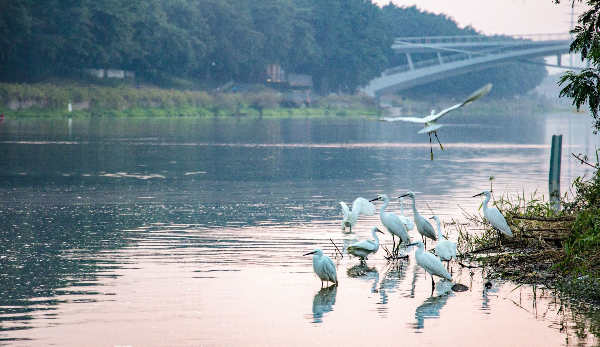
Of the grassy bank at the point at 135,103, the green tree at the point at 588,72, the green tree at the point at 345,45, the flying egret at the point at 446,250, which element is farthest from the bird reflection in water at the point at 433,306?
the green tree at the point at 345,45

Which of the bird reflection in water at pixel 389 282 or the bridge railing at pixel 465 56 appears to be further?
the bridge railing at pixel 465 56

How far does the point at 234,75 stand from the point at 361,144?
55.2 m

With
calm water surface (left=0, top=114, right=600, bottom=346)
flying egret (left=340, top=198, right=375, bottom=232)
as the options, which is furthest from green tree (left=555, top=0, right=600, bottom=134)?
flying egret (left=340, top=198, right=375, bottom=232)

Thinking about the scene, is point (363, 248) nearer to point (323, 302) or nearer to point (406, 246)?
point (406, 246)

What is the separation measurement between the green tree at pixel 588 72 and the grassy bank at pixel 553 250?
1.12 meters

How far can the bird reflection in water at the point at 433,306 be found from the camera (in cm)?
836

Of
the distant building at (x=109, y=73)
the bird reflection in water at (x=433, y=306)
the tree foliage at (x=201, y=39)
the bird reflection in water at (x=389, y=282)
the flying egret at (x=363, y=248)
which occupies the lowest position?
the bird reflection in water at (x=433, y=306)

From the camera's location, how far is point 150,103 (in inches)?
2687

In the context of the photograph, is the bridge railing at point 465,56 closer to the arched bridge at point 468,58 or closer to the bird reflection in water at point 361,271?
the arched bridge at point 468,58

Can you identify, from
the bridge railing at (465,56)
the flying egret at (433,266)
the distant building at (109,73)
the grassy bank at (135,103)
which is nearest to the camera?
the flying egret at (433,266)

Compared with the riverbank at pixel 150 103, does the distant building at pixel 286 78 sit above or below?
above

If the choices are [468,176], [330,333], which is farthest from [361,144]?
[330,333]

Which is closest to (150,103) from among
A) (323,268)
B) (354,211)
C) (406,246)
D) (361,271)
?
(354,211)

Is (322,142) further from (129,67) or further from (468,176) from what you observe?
(129,67)
